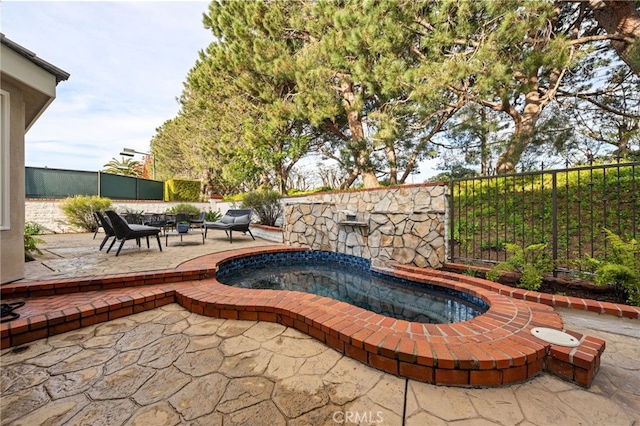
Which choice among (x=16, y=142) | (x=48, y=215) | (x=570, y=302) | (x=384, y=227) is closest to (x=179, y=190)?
(x=48, y=215)

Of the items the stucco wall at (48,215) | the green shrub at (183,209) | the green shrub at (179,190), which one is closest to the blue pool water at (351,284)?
the green shrub at (183,209)

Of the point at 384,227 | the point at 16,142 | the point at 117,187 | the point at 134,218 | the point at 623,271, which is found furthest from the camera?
the point at 117,187

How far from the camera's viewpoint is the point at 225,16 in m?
10.9

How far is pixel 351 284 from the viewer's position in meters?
4.15

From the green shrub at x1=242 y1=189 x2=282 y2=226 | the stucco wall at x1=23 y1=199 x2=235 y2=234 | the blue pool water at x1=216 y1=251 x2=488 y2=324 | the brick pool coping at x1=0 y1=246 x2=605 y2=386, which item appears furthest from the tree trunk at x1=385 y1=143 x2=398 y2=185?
the stucco wall at x1=23 y1=199 x2=235 y2=234

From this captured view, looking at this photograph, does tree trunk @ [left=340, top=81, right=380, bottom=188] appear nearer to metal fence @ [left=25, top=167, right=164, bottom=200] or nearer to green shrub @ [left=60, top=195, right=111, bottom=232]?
green shrub @ [left=60, top=195, right=111, bottom=232]

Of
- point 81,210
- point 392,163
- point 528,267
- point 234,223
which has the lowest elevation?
point 528,267

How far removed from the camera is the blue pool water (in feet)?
9.89

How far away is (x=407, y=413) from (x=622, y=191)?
6.37m

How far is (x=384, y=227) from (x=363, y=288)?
1.28m

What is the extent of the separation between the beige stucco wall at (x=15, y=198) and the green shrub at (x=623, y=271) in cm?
657

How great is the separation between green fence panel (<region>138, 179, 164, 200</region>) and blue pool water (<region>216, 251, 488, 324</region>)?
10.7 meters

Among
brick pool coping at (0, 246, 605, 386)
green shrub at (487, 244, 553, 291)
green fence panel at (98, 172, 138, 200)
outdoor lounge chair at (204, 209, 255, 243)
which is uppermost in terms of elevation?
green fence panel at (98, 172, 138, 200)

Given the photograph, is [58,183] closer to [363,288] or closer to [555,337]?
[363,288]
